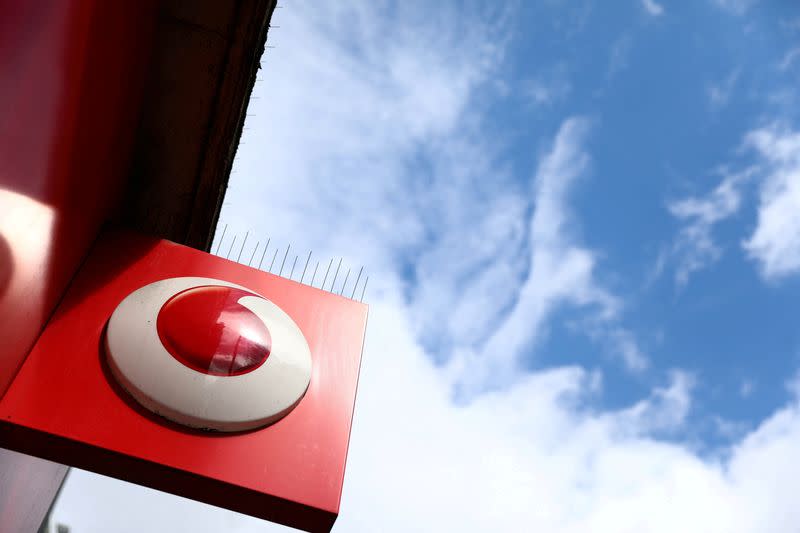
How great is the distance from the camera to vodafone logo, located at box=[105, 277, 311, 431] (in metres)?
2.75

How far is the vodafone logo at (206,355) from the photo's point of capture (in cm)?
275

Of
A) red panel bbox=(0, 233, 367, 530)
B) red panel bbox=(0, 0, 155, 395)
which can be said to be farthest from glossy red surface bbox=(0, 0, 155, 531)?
red panel bbox=(0, 233, 367, 530)

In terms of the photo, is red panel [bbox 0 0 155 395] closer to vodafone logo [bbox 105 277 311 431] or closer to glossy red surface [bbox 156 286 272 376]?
vodafone logo [bbox 105 277 311 431]

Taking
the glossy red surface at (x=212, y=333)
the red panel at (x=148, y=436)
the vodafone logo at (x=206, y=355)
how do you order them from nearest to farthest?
the red panel at (x=148, y=436)
the vodafone logo at (x=206, y=355)
the glossy red surface at (x=212, y=333)

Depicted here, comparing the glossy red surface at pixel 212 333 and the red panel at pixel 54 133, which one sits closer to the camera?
the red panel at pixel 54 133

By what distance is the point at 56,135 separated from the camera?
2.79 m

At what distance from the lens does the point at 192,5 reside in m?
3.41

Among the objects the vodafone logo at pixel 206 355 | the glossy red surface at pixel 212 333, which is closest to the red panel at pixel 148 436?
the vodafone logo at pixel 206 355

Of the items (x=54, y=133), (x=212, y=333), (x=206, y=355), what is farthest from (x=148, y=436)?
(x=54, y=133)

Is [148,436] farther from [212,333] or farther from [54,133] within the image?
[54,133]

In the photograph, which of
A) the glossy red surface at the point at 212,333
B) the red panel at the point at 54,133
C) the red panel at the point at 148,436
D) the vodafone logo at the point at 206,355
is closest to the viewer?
the red panel at the point at 54,133

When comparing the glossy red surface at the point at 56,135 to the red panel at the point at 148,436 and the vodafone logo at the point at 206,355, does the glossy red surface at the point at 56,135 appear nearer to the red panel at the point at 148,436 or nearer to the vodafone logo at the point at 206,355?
the red panel at the point at 148,436

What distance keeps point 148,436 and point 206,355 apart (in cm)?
50

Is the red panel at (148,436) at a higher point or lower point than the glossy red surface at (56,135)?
lower
